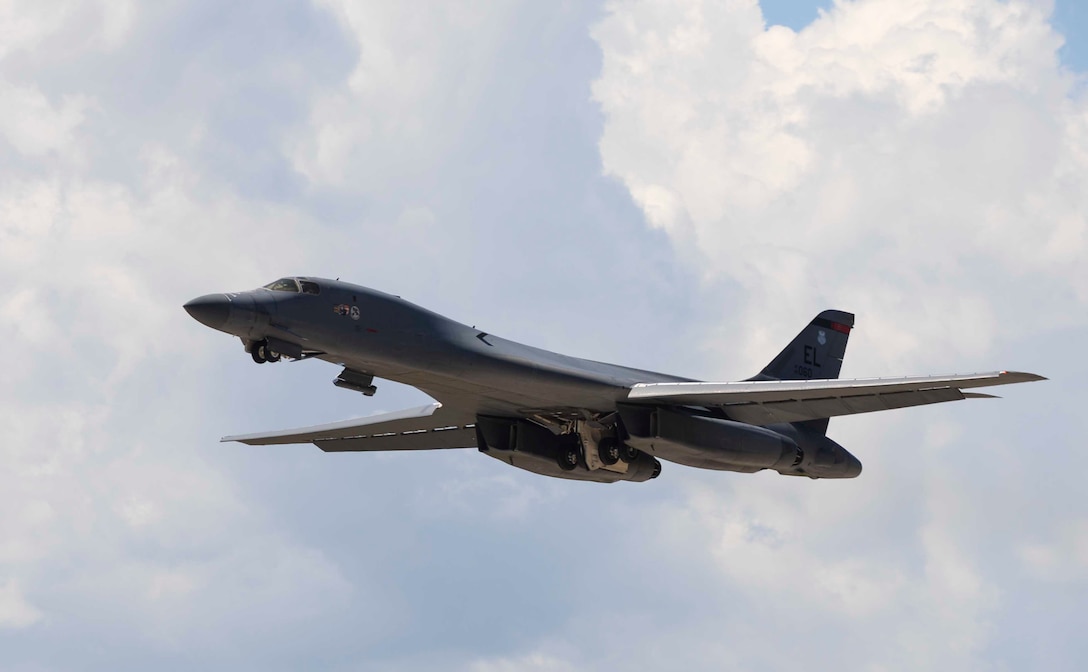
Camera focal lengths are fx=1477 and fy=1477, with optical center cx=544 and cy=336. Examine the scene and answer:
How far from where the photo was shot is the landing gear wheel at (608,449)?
3919 centimetres

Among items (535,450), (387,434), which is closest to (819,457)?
(535,450)

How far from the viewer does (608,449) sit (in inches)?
1543

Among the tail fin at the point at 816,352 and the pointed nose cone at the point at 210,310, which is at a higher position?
the tail fin at the point at 816,352

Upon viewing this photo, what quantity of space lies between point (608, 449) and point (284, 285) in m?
10.8

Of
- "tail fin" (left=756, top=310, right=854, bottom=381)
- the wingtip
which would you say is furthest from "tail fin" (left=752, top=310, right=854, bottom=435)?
the wingtip

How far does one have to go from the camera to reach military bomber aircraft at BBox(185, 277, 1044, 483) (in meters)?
32.5

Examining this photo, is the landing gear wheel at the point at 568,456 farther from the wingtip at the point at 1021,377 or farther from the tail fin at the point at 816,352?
the wingtip at the point at 1021,377

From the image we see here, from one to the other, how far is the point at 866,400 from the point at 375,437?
15.9 metres

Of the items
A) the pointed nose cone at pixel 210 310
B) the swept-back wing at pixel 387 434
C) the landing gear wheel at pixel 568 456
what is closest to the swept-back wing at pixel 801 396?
the landing gear wheel at pixel 568 456

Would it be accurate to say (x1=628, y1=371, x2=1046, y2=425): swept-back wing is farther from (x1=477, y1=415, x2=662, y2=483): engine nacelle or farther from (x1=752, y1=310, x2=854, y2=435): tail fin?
(x1=752, y1=310, x2=854, y2=435): tail fin

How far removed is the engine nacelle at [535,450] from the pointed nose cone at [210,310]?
10423 mm

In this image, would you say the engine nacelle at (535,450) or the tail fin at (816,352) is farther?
the tail fin at (816,352)

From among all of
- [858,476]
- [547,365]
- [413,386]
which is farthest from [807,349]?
[413,386]

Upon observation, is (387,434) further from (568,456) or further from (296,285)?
(296,285)
